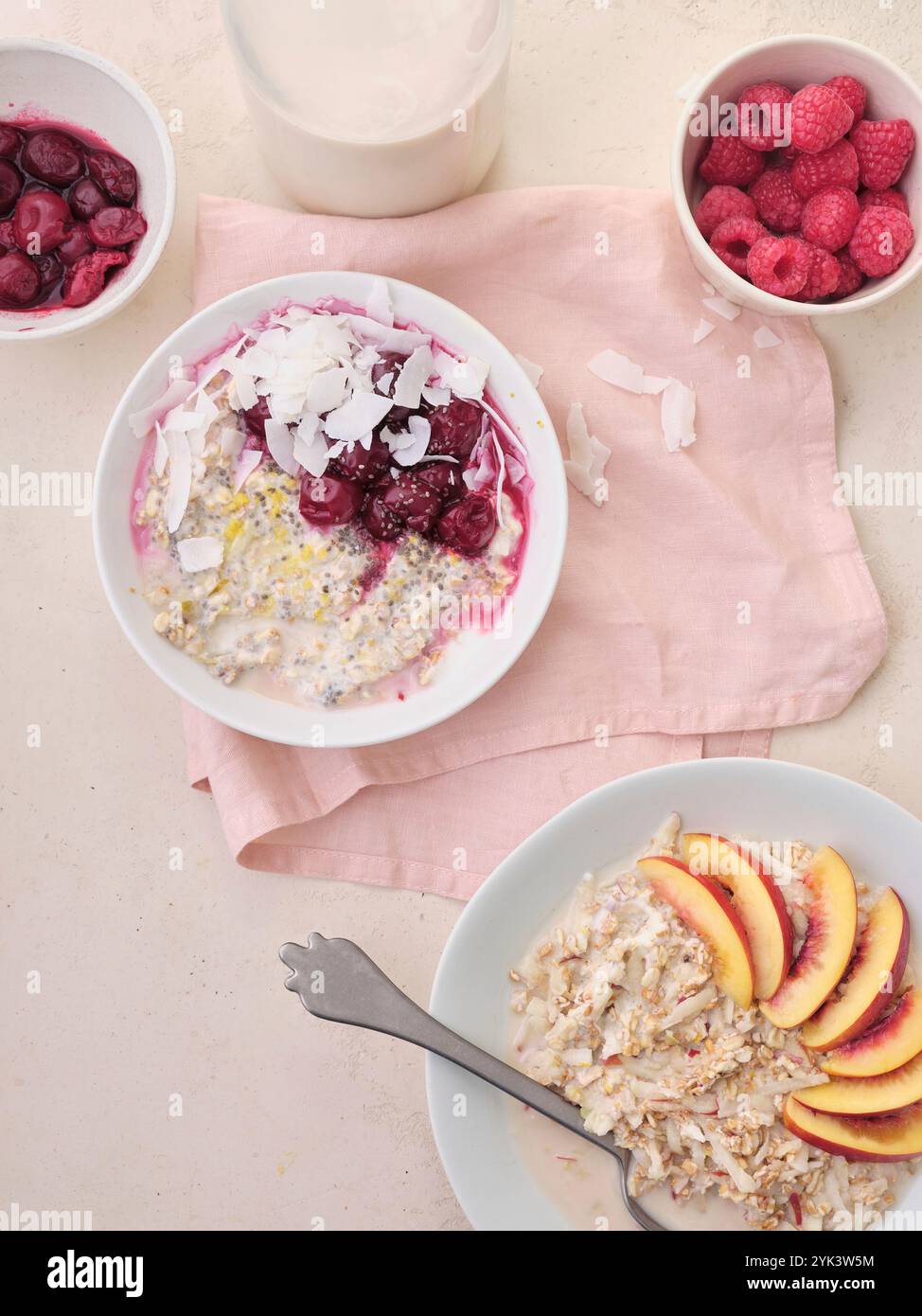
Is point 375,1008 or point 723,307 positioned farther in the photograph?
point 723,307

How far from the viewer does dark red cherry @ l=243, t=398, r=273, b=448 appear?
4.07 feet

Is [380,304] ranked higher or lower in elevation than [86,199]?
lower

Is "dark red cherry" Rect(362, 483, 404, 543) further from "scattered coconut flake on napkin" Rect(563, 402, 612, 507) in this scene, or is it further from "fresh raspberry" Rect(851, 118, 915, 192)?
"fresh raspberry" Rect(851, 118, 915, 192)

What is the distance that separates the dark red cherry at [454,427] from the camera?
1227mm

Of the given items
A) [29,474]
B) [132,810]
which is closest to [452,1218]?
[132,810]

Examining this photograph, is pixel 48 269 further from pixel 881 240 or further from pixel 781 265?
pixel 881 240

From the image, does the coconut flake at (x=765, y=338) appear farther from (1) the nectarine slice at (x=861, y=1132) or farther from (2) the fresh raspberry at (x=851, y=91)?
(1) the nectarine slice at (x=861, y=1132)

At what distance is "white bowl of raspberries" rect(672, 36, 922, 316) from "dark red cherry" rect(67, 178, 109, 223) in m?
0.66

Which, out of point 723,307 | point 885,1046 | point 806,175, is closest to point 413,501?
point 723,307

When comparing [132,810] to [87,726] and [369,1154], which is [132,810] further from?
[369,1154]

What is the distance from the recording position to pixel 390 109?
112 centimetres

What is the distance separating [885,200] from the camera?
4.18 feet

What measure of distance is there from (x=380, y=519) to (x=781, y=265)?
53 cm

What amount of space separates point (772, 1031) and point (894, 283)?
85 cm
